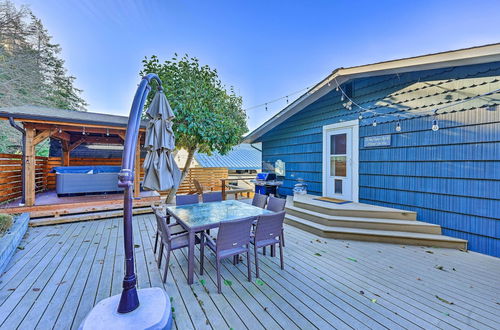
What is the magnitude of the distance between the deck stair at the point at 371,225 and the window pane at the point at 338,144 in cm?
152

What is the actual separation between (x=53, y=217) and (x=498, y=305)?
831cm

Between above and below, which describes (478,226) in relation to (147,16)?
below

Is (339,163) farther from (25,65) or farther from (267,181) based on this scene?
(25,65)

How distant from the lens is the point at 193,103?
6.25 m

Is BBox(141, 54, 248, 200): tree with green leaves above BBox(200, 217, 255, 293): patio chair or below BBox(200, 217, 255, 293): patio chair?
above

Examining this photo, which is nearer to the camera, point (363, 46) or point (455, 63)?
point (455, 63)

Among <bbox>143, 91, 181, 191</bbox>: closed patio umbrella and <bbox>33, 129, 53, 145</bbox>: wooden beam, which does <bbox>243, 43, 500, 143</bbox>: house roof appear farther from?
<bbox>33, 129, 53, 145</bbox>: wooden beam

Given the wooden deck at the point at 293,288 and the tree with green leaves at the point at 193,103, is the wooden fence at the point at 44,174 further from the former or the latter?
the tree with green leaves at the point at 193,103

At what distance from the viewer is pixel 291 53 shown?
917cm

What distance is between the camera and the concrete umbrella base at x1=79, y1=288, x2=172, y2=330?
1.68 metres

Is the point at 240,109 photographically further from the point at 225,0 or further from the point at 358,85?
the point at 358,85

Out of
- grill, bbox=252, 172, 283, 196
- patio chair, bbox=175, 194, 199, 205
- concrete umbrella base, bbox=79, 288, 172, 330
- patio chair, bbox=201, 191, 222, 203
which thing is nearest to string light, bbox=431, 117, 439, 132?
grill, bbox=252, 172, 283, 196

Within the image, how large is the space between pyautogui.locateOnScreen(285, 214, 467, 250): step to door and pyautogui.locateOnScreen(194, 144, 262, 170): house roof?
7.75 metres

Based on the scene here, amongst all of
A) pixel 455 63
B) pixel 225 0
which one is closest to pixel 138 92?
pixel 455 63
